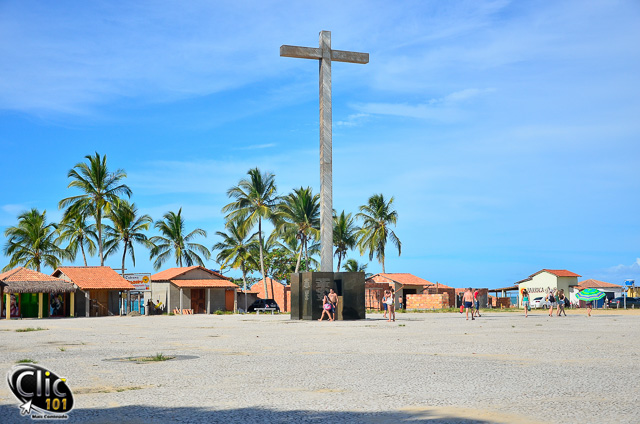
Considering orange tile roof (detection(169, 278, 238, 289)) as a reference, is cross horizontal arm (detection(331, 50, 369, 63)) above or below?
above

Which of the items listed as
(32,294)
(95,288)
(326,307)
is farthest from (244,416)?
(32,294)

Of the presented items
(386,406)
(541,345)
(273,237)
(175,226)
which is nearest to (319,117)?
(541,345)

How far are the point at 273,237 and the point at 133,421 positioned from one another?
161 feet

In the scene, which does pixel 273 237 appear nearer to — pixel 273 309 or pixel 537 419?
pixel 273 309

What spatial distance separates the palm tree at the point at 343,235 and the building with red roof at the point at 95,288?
63.8ft

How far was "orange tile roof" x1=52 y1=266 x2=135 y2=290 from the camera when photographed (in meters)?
46.2

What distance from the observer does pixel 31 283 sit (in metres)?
43.1

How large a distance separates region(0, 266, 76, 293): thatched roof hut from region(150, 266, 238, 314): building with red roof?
Result: 9036 millimetres

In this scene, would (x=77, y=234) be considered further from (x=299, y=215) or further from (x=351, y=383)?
(x=351, y=383)

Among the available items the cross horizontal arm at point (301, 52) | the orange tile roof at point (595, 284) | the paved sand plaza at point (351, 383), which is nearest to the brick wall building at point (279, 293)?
the orange tile roof at point (595, 284)

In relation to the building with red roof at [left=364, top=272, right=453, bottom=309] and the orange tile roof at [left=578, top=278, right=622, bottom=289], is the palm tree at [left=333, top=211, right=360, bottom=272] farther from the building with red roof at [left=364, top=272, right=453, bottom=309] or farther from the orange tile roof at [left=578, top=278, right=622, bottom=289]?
the orange tile roof at [left=578, top=278, right=622, bottom=289]

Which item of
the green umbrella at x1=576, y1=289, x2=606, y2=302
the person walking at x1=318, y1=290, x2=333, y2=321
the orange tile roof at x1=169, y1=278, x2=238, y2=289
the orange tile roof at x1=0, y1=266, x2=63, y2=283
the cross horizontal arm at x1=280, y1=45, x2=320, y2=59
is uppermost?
the cross horizontal arm at x1=280, y1=45, x2=320, y2=59

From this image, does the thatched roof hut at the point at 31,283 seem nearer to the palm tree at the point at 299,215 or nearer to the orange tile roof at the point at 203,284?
the orange tile roof at the point at 203,284

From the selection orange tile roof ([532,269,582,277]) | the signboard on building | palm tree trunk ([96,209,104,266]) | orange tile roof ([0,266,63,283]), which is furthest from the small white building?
orange tile roof ([0,266,63,283])
